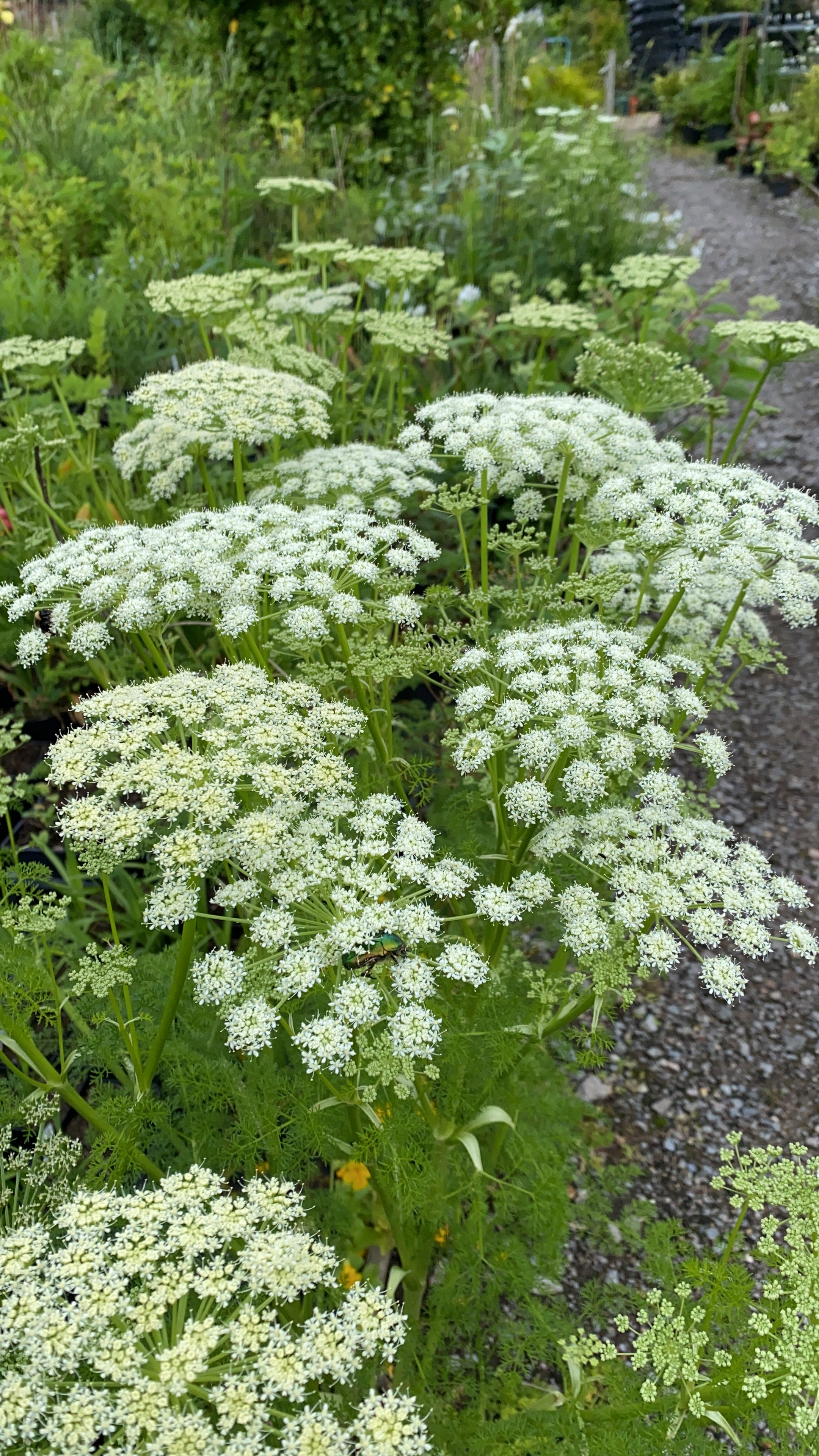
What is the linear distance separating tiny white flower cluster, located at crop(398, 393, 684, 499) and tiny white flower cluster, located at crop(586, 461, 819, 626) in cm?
12

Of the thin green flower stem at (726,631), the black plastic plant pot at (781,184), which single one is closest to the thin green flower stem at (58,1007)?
the thin green flower stem at (726,631)

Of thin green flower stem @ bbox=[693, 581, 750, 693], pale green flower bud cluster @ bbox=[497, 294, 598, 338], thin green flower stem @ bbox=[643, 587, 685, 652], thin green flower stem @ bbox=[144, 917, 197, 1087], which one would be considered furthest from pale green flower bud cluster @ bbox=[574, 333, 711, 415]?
thin green flower stem @ bbox=[144, 917, 197, 1087]

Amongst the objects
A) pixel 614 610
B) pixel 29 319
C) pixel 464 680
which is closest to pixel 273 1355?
pixel 464 680

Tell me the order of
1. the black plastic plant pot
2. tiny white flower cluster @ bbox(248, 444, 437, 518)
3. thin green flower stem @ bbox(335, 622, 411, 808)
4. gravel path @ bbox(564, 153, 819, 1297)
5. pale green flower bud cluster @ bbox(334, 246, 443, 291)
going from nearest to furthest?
thin green flower stem @ bbox(335, 622, 411, 808), tiny white flower cluster @ bbox(248, 444, 437, 518), gravel path @ bbox(564, 153, 819, 1297), pale green flower bud cluster @ bbox(334, 246, 443, 291), the black plastic plant pot

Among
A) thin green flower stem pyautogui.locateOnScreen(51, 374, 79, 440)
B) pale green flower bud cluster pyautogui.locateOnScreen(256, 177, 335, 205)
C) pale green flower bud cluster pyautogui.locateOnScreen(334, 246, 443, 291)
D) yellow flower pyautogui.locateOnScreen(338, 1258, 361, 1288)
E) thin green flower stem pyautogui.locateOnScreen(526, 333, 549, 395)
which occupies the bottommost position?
A: yellow flower pyautogui.locateOnScreen(338, 1258, 361, 1288)

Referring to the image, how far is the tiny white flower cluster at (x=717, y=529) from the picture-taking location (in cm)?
266

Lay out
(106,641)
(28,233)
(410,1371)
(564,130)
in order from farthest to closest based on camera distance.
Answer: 1. (564,130)
2. (28,233)
3. (106,641)
4. (410,1371)

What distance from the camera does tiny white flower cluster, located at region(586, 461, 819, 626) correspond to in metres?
2.66

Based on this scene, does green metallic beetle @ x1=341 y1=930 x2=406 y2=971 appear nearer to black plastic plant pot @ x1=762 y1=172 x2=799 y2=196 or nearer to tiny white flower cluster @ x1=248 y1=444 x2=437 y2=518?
tiny white flower cluster @ x1=248 y1=444 x2=437 y2=518

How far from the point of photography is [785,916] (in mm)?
4613

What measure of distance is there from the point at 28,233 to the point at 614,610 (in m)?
5.86

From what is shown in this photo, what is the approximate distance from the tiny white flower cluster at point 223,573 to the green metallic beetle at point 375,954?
0.86 meters

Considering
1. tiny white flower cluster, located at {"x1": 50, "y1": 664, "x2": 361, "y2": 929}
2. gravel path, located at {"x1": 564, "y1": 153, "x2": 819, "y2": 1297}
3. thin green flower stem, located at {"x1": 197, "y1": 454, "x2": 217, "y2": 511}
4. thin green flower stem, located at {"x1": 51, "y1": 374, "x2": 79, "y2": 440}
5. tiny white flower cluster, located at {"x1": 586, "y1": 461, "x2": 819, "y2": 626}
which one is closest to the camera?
tiny white flower cluster, located at {"x1": 50, "y1": 664, "x2": 361, "y2": 929}

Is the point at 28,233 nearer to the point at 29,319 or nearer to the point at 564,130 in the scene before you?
the point at 29,319
